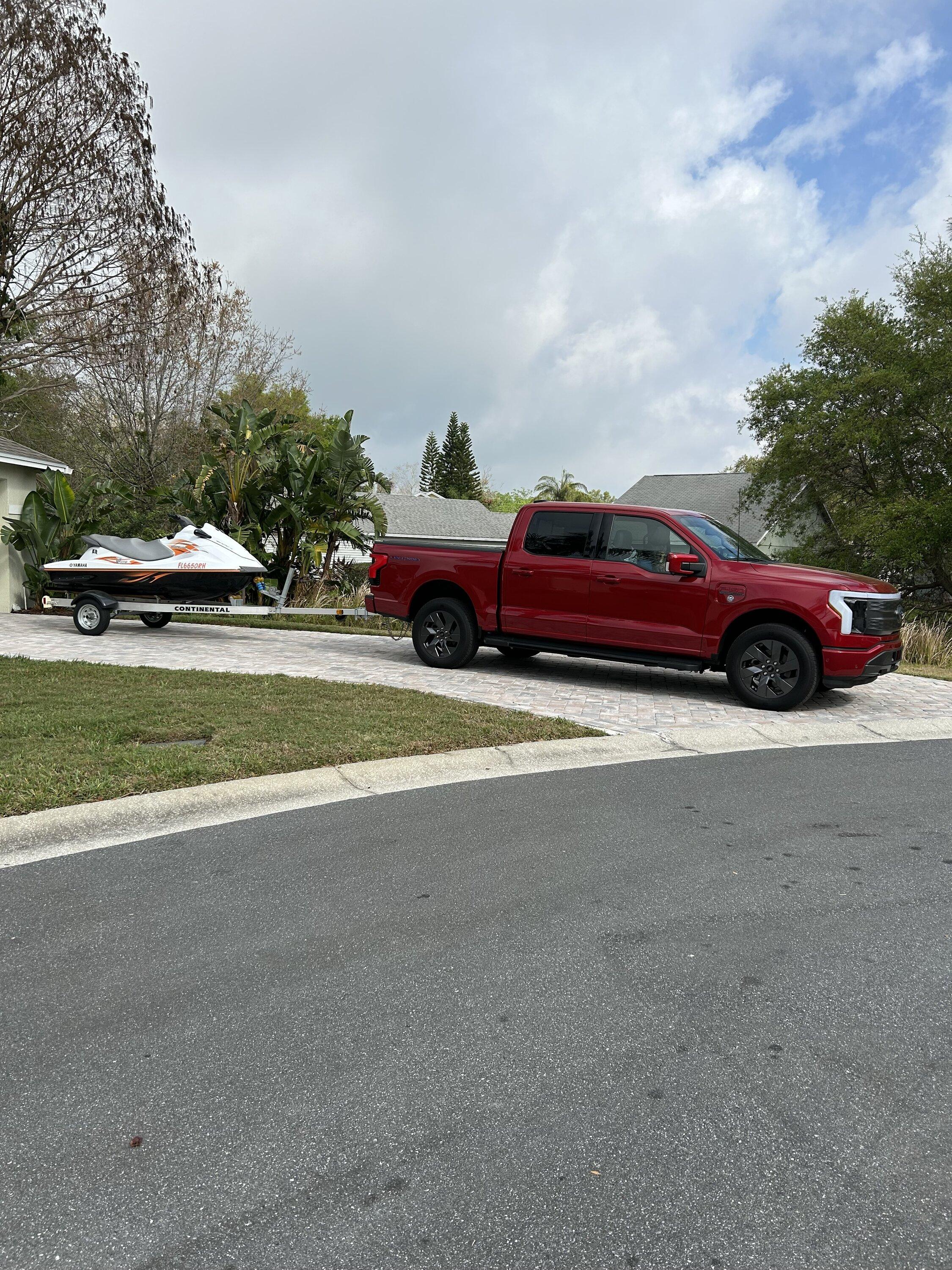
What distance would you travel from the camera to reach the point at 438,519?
51781 millimetres

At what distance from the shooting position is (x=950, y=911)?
14.3 ft

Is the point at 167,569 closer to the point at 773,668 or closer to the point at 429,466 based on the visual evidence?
the point at 773,668

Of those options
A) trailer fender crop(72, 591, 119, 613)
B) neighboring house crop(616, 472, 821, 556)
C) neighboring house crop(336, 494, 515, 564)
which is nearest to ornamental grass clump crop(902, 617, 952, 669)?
trailer fender crop(72, 591, 119, 613)

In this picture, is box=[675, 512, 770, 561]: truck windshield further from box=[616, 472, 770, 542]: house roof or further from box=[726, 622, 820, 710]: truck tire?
box=[616, 472, 770, 542]: house roof

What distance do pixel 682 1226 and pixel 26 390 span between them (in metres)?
15.6

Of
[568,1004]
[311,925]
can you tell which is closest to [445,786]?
[311,925]

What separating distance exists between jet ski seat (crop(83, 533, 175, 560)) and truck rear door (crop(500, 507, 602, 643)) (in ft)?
21.5

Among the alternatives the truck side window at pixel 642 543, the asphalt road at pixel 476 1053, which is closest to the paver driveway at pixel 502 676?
the truck side window at pixel 642 543

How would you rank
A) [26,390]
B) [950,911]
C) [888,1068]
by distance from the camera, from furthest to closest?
1. [26,390]
2. [950,911]
3. [888,1068]

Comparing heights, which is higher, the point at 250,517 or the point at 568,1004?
the point at 250,517

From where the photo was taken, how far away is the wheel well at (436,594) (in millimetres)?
11547

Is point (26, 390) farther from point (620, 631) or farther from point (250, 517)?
point (620, 631)

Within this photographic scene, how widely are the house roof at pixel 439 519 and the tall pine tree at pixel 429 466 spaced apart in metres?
38.4

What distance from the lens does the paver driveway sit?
9.45m
